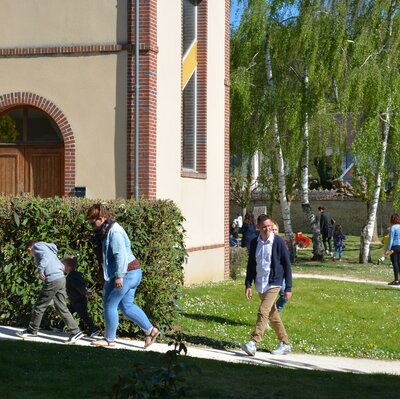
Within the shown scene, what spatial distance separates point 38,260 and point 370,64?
18.0 m

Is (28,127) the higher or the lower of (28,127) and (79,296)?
the higher

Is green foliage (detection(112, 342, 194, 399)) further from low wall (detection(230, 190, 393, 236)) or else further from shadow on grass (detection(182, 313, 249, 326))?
low wall (detection(230, 190, 393, 236))

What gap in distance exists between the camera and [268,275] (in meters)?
11.8

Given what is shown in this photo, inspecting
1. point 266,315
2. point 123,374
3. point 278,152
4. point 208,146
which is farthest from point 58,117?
point 278,152

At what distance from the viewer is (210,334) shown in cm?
1338

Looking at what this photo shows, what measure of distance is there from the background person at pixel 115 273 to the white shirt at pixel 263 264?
5.05 ft

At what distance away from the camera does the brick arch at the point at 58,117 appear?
17.3 m

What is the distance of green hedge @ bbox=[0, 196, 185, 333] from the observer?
40.4 feet

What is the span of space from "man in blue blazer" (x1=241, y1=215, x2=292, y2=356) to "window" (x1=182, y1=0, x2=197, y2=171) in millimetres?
8796

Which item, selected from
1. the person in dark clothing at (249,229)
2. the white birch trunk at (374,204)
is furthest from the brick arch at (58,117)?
the white birch trunk at (374,204)

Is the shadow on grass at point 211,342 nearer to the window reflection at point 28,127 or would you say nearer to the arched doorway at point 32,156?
the arched doorway at point 32,156

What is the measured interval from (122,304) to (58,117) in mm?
7071

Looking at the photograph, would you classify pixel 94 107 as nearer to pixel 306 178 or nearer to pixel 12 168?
pixel 12 168

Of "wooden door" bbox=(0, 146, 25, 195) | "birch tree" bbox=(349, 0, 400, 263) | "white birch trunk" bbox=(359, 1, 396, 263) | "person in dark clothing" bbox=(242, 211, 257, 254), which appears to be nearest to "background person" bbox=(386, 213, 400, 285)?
"person in dark clothing" bbox=(242, 211, 257, 254)
